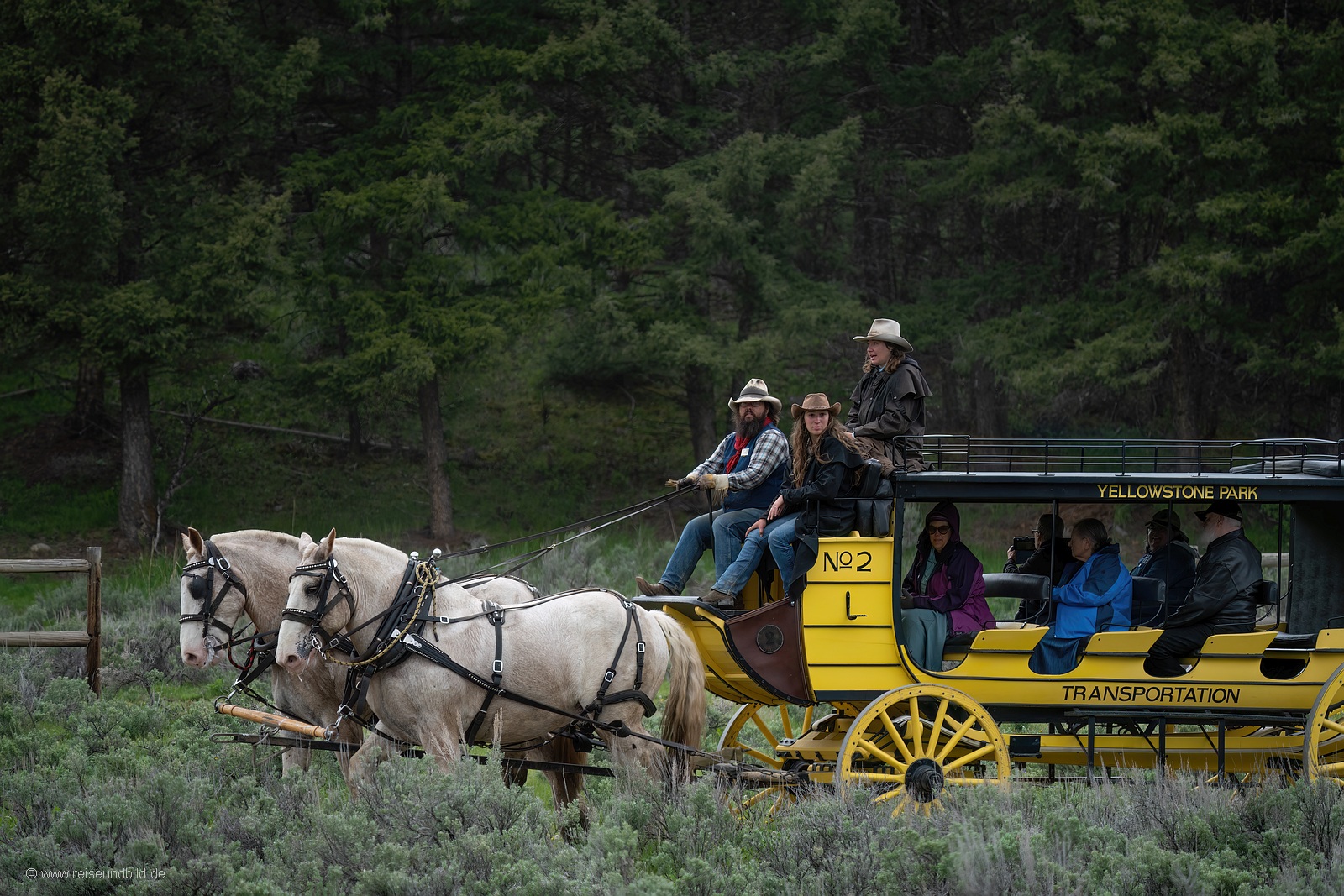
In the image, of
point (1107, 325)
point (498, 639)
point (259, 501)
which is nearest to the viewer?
point (498, 639)

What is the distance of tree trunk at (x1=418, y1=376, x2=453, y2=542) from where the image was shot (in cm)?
2034

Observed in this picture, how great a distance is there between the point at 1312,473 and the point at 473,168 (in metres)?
14.4

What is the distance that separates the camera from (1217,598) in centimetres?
774

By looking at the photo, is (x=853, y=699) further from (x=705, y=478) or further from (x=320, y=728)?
(x=320, y=728)

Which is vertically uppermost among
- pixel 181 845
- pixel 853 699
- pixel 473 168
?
pixel 473 168

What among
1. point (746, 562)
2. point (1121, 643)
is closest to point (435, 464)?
point (746, 562)

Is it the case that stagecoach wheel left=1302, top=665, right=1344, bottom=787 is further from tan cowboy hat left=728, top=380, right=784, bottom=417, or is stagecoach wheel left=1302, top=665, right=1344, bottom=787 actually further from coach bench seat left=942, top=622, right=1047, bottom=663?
tan cowboy hat left=728, top=380, right=784, bottom=417

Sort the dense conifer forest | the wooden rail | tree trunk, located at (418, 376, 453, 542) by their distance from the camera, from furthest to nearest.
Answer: tree trunk, located at (418, 376, 453, 542) → the dense conifer forest → the wooden rail

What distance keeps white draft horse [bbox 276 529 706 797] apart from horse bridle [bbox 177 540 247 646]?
0.87 metres

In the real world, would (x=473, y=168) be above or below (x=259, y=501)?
above

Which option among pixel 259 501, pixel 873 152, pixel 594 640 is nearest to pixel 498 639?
pixel 594 640

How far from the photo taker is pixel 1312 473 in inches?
321

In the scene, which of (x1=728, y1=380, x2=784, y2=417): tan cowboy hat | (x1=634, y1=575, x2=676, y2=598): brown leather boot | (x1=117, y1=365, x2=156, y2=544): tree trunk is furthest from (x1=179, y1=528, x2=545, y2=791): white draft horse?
(x1=117, y1=365, x2=156, y2=544): tree trunk

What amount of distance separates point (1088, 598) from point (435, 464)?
14.1m
